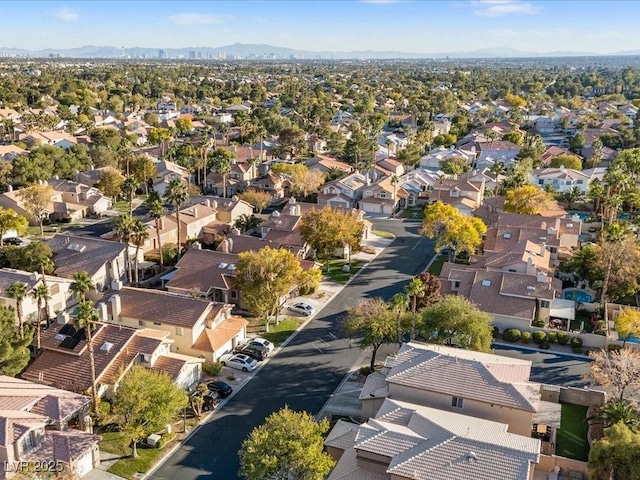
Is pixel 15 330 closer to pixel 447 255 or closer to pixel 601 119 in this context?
pixel 447 255

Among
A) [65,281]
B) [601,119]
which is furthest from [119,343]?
[601,119]

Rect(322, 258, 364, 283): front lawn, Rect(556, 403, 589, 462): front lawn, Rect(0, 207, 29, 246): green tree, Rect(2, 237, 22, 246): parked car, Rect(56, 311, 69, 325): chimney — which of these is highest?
Rect(0, 207, 29, 246): green tree

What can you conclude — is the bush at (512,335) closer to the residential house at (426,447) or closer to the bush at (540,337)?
the bush at (540,337)

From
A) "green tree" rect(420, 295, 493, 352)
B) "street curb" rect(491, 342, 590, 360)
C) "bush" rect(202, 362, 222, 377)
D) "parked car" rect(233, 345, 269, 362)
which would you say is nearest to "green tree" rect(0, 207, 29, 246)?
"parked car" rect(233, 345, 269, 362)

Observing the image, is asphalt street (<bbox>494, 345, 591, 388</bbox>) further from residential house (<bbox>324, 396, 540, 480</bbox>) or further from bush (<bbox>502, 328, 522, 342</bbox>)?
residential house (<bbox>324, 396, 540, 480</bbox>)

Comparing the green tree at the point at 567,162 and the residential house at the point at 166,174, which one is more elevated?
the green tree at the point at 567,162

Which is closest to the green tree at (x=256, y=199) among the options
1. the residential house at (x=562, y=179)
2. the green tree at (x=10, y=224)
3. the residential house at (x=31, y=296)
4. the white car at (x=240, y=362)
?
the green tree at (x=10, y=224)
